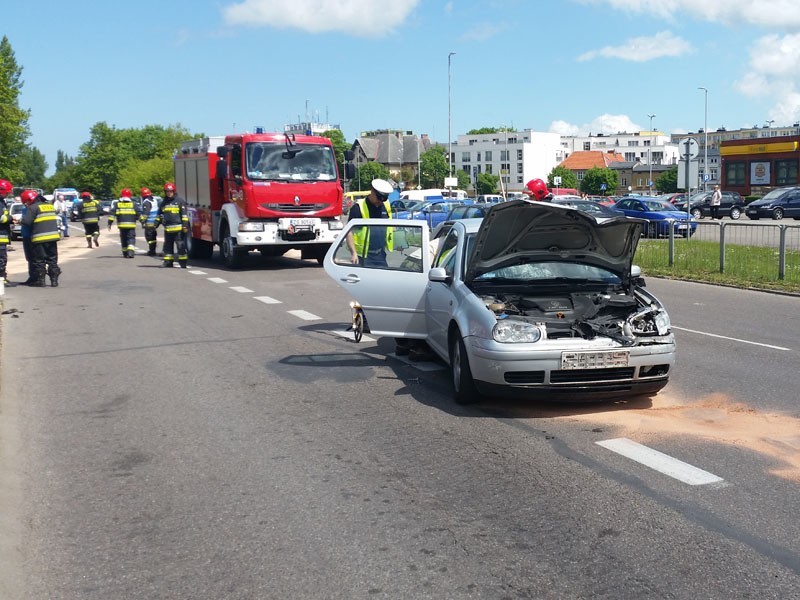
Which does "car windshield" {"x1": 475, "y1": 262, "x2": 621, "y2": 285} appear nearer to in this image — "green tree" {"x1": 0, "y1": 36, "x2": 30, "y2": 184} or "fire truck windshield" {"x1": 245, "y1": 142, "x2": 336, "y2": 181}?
"fire truck windshield" {"x1": 245, "y1": 142, "x2": 336, "y2": 181}

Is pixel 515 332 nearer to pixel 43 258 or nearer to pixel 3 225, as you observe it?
pixel 3 225

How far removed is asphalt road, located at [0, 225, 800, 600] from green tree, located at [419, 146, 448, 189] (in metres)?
143

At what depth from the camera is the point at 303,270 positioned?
21594mm

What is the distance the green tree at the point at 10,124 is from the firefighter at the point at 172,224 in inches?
1536

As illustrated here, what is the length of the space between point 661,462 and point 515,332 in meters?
1.62

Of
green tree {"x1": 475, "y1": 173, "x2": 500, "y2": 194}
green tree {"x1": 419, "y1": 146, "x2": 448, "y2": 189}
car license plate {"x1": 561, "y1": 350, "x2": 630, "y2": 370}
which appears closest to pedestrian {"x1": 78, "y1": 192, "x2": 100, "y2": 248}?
car license plate {"x1": 561, "y1": 350, "x2": 630, "y2": 370}

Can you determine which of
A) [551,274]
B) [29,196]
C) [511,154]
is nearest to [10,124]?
[29,196]

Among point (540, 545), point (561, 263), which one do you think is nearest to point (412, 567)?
point (540, 545)

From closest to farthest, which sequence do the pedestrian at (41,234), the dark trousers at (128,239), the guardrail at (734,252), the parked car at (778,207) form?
the pedestrian at (41,234) < the guardrail at (734,252) < the dark trousers at (128,239) < the parked car at (778,207)

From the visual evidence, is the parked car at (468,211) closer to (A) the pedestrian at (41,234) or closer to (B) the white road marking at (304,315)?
(A) the pedestrian at (41,234)

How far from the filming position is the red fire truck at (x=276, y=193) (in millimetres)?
20578

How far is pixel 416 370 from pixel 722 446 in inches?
142

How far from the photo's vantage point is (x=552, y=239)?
805cm

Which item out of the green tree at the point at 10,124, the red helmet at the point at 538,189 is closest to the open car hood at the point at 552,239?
the red helmet at the point at 538,189
